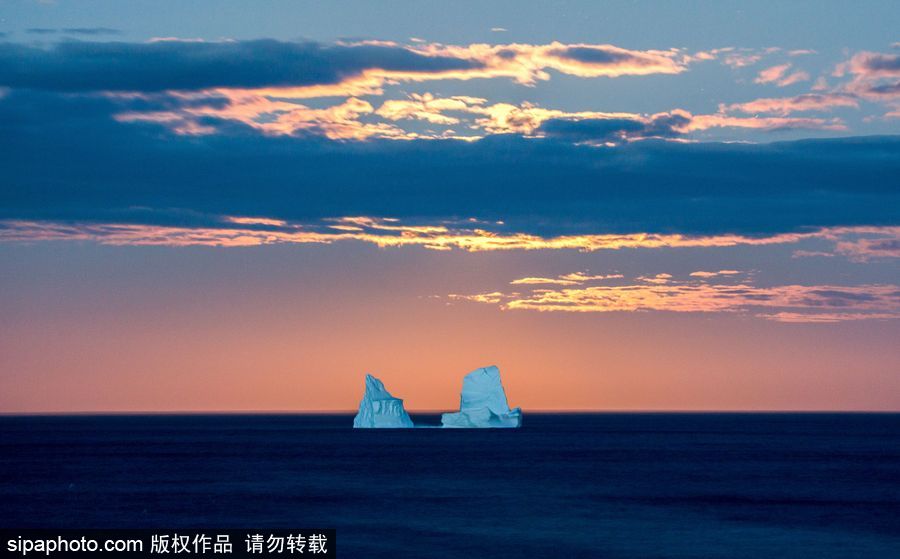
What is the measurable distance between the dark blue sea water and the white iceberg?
18357 millimetres

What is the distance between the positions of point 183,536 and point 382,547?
8.29 meters

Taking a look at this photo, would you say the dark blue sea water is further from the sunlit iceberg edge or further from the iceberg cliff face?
the iceberg cliff face

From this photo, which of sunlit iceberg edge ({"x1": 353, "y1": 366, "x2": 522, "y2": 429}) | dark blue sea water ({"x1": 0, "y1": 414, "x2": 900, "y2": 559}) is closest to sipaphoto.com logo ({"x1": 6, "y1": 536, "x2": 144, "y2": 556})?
dark blue sea water ({"x1": 0, "y1": 414, "x2": 900, "y2": 559})

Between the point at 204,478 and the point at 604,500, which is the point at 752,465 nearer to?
the point at 604,500

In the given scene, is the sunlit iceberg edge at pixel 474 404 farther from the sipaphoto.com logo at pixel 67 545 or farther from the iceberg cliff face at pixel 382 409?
the sipaphoto.com logo at pixel 67 545

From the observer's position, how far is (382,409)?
138 metres

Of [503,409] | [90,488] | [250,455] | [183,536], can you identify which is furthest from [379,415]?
[183,536]

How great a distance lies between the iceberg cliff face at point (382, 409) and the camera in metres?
133

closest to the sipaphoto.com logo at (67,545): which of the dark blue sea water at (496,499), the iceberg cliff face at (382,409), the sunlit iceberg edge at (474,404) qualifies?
the dark blue sea water at (496,499)

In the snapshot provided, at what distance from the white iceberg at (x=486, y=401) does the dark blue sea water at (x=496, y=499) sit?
18357 mm

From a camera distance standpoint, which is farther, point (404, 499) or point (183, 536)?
point (404, 499)

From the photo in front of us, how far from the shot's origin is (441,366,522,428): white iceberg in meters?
127

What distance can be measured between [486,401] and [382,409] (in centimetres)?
1513

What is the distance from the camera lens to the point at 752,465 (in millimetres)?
93500
